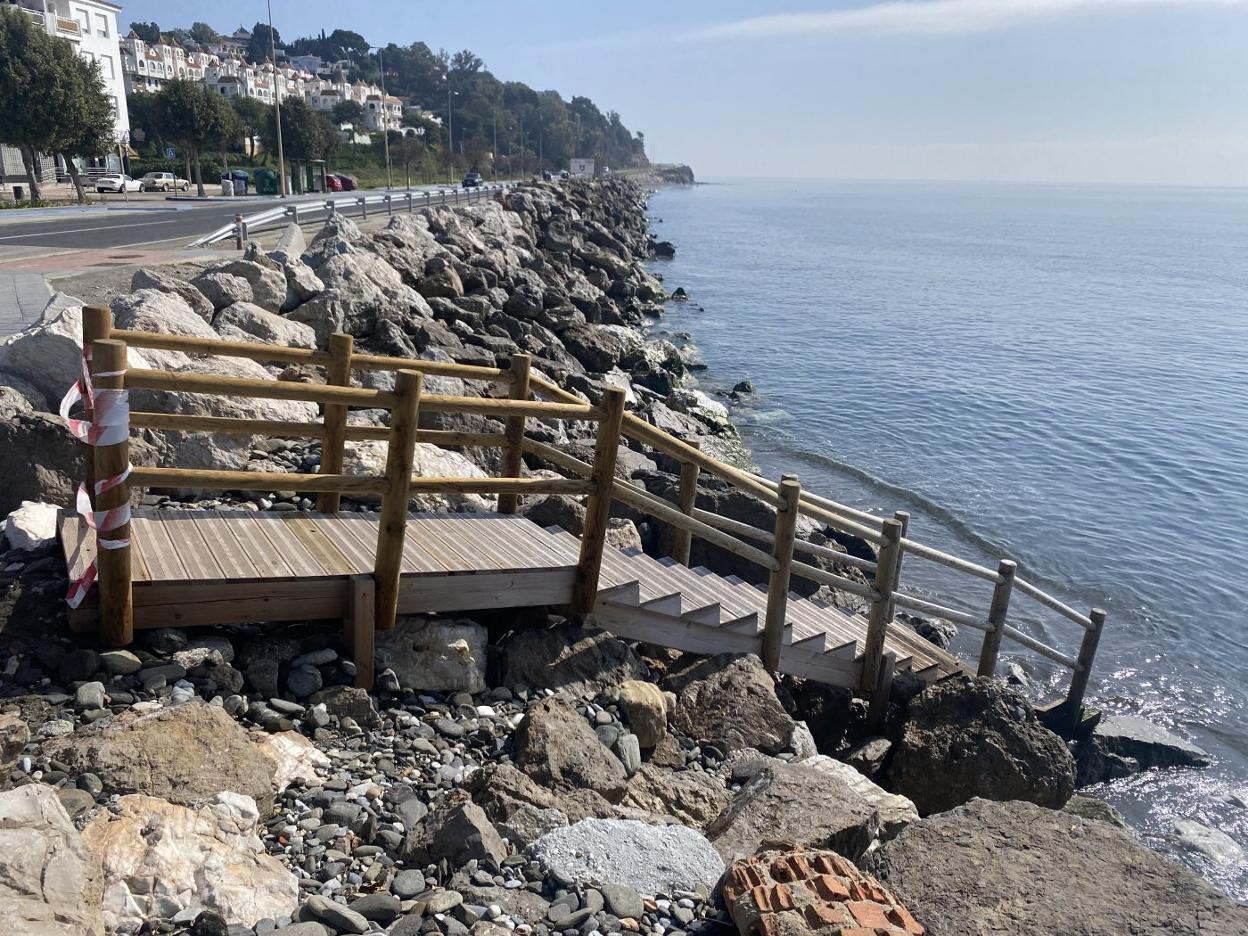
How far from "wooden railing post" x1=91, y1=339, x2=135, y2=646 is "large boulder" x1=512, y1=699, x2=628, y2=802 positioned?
6.85 feet

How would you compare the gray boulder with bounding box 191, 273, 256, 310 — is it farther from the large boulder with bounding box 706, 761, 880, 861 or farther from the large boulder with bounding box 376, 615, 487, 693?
the large boulder with bounding box 706, 761, 880, 861

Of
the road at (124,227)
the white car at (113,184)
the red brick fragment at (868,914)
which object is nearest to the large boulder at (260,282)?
the red brick fragment at (868,914)

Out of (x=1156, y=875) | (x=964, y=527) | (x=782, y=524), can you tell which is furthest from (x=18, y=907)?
(x=964, y=527)

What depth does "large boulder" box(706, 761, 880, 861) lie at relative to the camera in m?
4.94

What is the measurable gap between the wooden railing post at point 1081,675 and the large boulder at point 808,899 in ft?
20.8

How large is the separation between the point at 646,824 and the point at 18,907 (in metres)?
2.57

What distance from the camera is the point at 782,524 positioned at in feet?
24.3

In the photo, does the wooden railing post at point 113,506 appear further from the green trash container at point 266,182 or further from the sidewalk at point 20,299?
the green trash container at point 266,182

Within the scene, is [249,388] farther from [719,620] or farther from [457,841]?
[719,620]

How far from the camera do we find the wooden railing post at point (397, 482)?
5.42 m

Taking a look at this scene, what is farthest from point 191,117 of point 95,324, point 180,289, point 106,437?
point 106,437

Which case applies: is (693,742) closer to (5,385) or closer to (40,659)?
(40,659)

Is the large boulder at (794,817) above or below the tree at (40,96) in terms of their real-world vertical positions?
below

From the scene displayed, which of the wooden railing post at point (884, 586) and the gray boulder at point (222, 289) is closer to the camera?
the wooden railing post at point (884, 586)
